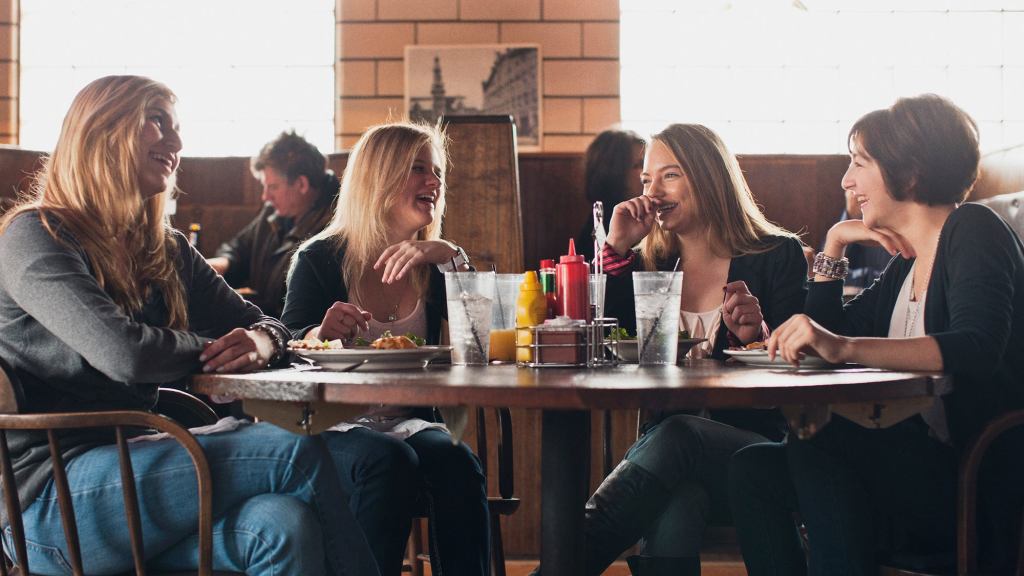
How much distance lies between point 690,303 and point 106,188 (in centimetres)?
131

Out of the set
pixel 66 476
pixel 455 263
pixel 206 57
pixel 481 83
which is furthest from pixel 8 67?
pixel 66 476

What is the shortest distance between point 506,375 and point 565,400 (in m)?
0.26

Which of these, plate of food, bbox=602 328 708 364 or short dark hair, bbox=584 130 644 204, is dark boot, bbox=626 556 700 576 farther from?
short dark hair, bbox=584 130 644 204

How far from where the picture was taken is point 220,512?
1.60 metres

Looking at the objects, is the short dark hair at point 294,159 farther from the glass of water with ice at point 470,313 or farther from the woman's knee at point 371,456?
the glass of water with ice at point 470,313

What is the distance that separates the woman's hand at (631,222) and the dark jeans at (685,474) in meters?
0.58

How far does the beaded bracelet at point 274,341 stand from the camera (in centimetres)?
185

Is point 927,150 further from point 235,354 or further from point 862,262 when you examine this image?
point 862,262

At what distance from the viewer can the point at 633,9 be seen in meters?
6.75

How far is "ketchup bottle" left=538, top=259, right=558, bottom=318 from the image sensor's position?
1915 mm

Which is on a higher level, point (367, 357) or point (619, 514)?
point (367, 357)

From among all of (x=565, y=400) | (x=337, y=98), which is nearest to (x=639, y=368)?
(x=565, y=400)

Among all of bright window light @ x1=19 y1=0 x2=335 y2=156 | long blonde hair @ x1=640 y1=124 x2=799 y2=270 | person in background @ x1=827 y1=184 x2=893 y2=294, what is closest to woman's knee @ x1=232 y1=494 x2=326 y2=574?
long blonde hair @ x1=640 y1=124 x2=799 y2=270

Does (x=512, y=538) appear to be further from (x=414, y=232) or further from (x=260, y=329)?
(x=260, y=329)
